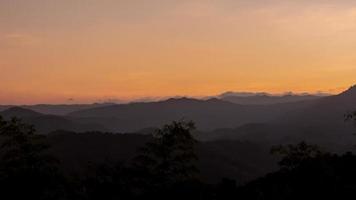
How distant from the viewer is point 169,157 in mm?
36500

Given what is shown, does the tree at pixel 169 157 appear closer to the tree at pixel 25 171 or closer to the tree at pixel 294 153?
the tree at pixel 294 153

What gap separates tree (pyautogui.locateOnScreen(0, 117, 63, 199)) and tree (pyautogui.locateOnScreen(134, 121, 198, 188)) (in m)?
6.55

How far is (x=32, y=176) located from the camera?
31.5m

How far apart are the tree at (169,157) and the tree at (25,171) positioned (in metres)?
6.55

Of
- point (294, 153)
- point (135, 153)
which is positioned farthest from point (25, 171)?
point (135, 153)

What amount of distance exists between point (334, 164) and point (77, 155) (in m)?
79.9

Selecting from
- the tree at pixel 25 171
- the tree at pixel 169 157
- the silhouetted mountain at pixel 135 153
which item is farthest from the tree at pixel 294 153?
the silhouetted mountain at pixel 135 153

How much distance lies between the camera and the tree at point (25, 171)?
28578mm

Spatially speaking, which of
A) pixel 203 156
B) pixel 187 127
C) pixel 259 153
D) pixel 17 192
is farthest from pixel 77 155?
pixel 17 192

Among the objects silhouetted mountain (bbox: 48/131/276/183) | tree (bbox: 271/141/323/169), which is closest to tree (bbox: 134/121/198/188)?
tree (bbox: 271/141/323/169)

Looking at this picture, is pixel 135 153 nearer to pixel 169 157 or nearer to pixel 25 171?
pixel 169 157

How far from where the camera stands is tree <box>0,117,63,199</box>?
2858 centimetres

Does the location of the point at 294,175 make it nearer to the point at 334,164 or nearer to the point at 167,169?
the point at 334,164

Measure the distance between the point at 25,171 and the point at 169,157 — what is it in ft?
33.8
